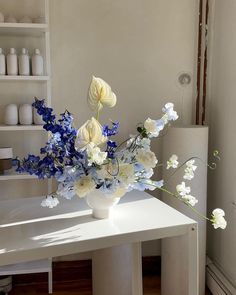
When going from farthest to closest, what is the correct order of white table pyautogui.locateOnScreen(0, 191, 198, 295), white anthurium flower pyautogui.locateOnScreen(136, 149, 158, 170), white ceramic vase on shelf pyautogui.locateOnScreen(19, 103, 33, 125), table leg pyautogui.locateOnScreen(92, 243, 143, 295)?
1. white ceramic vase on shelf pyautogui.locateOnScreen(19, 103, 33, 125)
2. table leg pyautogui.locateOnScreen(92, 243, 143, 295)
3. white anthurium flower pyautogui.locateOnScreen(136, 149, 158, 170)
4. white table pyautogui.locateOnScreen(0, 191, 198, 295)

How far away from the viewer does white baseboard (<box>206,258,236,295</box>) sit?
222 cm

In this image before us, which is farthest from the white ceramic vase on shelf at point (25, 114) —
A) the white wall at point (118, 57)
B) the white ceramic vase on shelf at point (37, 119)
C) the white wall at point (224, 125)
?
the white wall at point (224, 125)

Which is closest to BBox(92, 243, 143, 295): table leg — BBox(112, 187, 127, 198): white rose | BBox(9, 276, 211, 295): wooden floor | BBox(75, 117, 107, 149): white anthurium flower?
BBox(9, 276, 211, 295): wooden floor

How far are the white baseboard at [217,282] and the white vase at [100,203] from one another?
113cm

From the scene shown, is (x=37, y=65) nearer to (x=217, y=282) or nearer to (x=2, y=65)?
(x=2, y=65)

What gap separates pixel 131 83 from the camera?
8.32ft

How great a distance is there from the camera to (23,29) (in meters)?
2.20

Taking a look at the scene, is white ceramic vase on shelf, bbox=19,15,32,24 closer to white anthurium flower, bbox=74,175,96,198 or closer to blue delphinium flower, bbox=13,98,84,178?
blue delphinium flower, bbox=13,98,84,178

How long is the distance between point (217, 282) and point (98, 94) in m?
1.55

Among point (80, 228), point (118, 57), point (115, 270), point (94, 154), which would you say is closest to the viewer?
point (94, 154)

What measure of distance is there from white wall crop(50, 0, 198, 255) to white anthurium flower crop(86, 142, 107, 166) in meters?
1.25

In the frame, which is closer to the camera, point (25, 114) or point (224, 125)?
point (25, 114)

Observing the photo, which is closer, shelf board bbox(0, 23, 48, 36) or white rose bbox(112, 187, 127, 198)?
white rose bbox(112, 187, 127, 198)

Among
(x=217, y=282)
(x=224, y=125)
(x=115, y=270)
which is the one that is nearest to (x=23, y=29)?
(x=224, y=125)
